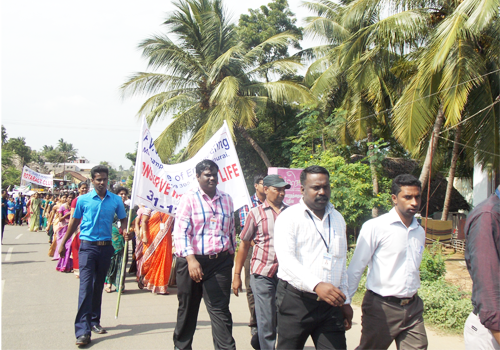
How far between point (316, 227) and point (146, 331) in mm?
3193

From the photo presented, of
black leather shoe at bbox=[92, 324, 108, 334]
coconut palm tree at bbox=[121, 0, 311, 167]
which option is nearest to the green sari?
coconut palm tree at bbox=[121, 0, 311, 167]

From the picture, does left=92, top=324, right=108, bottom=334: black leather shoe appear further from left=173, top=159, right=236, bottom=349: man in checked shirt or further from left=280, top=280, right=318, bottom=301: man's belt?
left=280, top=280, right=318, bottom=301: man's belt

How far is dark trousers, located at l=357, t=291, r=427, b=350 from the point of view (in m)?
3.09

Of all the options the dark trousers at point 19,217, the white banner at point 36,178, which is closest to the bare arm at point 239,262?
the white banner at point 36,178

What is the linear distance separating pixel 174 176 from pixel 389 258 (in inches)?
122

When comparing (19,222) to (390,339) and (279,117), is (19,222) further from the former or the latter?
(390,339)

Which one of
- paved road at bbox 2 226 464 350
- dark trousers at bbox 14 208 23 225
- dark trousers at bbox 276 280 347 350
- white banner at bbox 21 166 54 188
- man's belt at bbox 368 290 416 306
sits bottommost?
paved road at bbox 2 226 464 350

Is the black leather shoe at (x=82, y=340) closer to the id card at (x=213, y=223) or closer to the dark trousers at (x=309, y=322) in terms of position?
the id card at (x=213, y=223)

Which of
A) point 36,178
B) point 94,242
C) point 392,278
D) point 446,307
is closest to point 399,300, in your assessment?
point 392,278

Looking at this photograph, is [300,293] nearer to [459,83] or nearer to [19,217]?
[459,83]

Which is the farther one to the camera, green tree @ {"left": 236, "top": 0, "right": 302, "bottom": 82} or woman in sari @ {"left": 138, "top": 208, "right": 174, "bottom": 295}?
green tree @ {"left": 236, "top": 0, "right": 302, "bottom": 82}

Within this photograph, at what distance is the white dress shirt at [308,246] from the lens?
2.83 metres

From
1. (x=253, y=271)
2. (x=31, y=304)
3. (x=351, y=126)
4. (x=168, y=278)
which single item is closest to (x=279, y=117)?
(x=351, y=126)

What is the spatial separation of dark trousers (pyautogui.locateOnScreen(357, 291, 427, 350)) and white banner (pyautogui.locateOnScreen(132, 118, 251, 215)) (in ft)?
7.46
